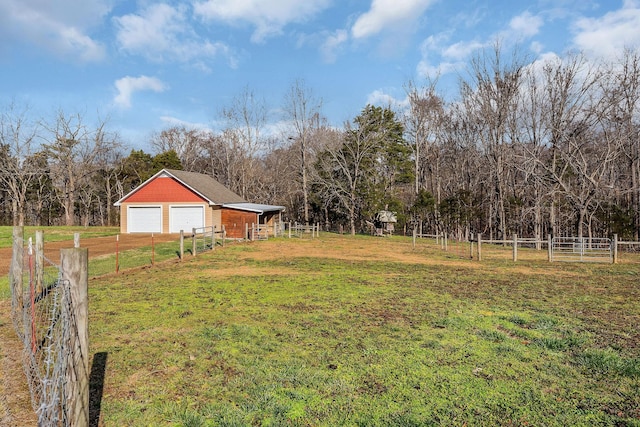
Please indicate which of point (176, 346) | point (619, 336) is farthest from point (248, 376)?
point (619, 336)

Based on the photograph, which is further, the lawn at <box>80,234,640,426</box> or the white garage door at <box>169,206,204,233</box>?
the white garage door at <box>169,206,204,233</box>

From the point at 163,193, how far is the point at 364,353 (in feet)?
94.4

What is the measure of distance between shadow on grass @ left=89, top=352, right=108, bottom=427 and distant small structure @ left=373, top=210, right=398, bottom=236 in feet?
107

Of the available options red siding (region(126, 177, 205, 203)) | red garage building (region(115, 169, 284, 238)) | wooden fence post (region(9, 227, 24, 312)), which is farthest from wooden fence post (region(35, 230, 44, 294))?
red siding (region(126, 177, 205, 203))

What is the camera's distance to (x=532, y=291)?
997 cm

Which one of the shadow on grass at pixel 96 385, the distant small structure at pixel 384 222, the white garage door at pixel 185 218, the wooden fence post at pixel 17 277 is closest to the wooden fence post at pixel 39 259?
the wooden fence post at pixel 17 277

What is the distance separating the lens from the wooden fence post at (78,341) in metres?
2.96

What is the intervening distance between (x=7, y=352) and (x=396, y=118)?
131 ft

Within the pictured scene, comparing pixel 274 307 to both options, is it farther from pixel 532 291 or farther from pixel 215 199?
pixel 215 199

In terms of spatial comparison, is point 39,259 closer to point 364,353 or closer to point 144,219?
point 364,353

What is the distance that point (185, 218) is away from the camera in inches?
1193

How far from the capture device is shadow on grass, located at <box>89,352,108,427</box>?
3.79 m

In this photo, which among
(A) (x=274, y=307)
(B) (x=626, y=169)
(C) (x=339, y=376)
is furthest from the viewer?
(B) (x=626, y=169)

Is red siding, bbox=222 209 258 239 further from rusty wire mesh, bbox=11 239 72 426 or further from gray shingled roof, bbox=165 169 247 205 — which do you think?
rusty wire mesh, bbox=11 239 72 426
